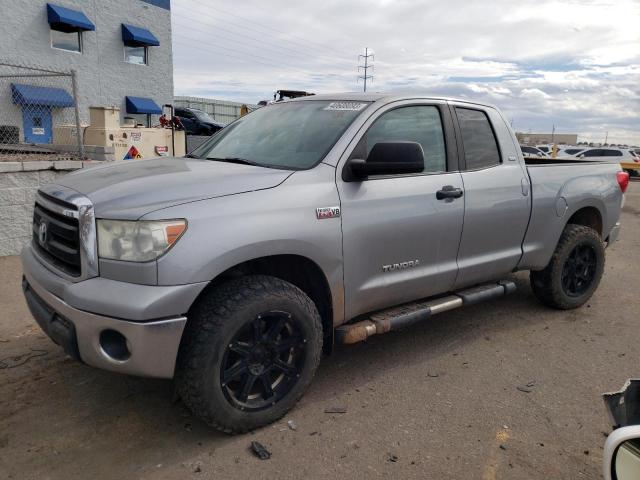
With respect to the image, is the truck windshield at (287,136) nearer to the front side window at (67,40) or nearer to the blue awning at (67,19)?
the blue awning at (67,19)

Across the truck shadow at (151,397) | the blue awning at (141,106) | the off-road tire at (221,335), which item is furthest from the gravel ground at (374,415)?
the blue awning at (141,106)

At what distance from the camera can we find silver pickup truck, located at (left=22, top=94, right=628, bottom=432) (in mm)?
2645

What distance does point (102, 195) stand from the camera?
281 centimetres

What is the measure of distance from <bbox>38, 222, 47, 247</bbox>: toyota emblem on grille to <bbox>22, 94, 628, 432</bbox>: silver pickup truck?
0.03 m

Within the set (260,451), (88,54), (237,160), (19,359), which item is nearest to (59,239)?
(237,160)

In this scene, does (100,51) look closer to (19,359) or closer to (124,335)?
(19,359)

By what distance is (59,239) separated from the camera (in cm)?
298

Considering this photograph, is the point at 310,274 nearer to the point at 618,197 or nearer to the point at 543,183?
the point at 543,183

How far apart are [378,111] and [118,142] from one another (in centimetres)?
782

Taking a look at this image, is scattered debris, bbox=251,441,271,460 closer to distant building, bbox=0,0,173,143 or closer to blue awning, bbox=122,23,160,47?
distant building, bbox=0,0,173,143

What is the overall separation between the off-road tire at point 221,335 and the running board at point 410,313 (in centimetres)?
43

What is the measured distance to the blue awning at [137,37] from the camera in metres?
22.1

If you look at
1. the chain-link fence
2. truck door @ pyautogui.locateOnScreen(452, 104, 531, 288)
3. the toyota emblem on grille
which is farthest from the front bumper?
the chain-link fence

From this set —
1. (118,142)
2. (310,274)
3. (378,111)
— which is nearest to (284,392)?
(310,274)
